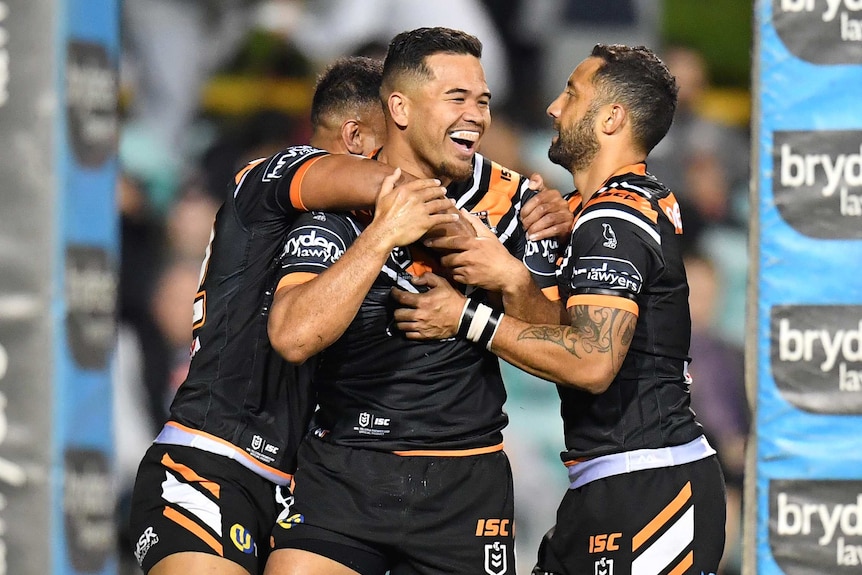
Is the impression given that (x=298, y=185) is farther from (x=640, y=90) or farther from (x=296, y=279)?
(x=640, y=90)

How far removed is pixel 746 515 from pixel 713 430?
242cm

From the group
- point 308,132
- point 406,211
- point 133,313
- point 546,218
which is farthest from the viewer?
point 308,132

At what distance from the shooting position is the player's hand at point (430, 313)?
3318 millimetres

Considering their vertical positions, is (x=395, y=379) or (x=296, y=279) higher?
(x=296, y=279)

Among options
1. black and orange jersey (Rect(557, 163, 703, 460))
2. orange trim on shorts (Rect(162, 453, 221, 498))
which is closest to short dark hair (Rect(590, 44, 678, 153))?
black and orange jersey (Rect(557, 163, 703, 460))

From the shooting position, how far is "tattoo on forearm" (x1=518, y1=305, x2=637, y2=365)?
3.25 m

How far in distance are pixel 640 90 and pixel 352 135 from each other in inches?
41.9

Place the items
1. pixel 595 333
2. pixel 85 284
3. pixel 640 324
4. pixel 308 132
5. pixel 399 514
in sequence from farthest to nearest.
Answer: pixel 308 132 → pixel 640 324 → pixel 399 514 → pixel 595 333 → pixel 85 284

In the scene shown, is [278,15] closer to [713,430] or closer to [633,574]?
[713,430]

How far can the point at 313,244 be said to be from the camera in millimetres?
3318

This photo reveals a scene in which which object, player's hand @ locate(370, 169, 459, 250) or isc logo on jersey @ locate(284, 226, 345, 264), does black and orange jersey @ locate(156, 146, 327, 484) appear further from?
player's hand @ locate(370, 169, 459, 250)

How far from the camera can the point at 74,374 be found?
9.34 feet

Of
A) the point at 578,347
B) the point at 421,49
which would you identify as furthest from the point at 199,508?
the point at 421,49

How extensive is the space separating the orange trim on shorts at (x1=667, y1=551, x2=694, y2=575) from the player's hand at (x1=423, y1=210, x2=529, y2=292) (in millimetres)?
972
